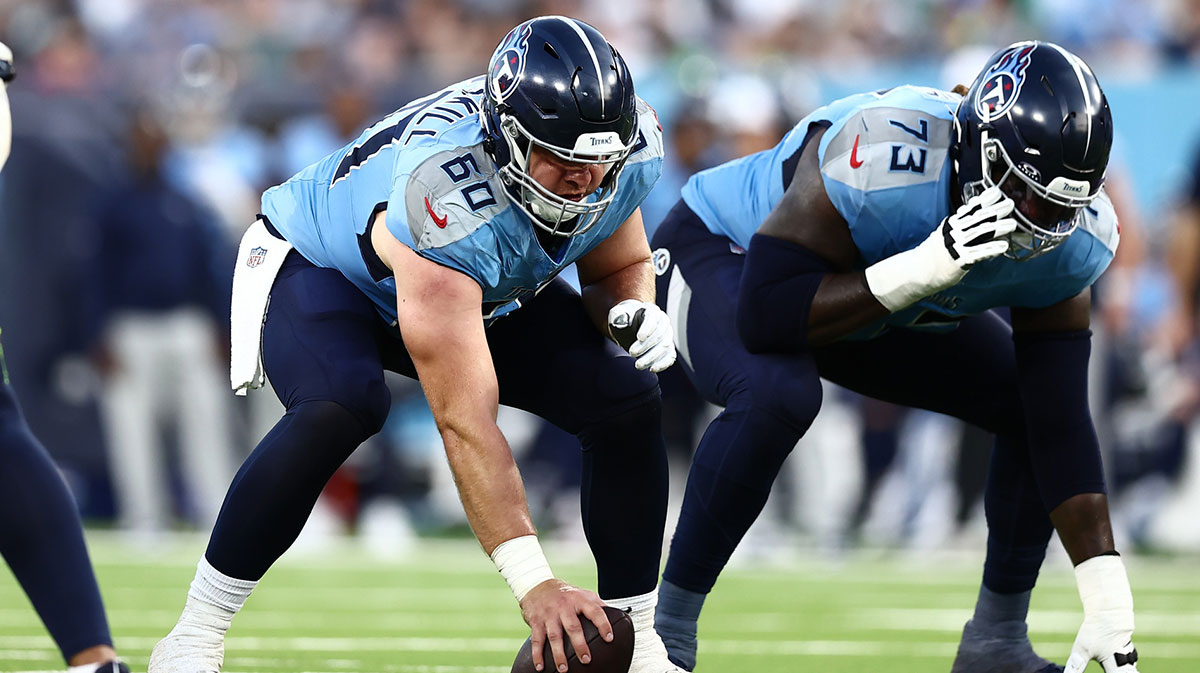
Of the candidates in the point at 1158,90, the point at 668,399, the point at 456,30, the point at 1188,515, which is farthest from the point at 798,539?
the point at 456,30

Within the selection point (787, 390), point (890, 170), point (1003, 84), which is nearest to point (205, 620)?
point (787, 390)

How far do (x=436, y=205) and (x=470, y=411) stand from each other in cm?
45

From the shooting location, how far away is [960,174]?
3.95m

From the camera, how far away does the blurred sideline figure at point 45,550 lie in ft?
12.3

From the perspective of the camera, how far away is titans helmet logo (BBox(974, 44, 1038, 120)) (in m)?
3.78

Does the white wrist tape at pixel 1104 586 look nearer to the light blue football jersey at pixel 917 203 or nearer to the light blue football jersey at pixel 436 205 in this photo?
the light blue football jersey at pixel 917 203

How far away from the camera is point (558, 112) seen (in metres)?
3.50

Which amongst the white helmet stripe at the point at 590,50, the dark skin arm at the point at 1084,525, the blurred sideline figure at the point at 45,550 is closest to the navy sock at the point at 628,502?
the white helmet stripe at the point at 590,50

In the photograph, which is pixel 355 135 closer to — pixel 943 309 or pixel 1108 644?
pixel 943 309

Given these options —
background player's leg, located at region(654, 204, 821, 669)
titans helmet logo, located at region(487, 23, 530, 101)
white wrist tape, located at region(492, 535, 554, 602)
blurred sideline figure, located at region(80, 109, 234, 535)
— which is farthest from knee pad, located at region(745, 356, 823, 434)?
blurred sideline figure, located at region(80, 109, 234, 535)

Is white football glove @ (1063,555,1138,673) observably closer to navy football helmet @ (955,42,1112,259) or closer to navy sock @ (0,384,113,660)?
navy football helmet @ (955,42,1112,259)

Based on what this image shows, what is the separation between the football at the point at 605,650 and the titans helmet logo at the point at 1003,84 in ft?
4.75

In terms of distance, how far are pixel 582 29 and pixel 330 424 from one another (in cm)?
103

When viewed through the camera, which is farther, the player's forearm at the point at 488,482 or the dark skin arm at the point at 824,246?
the dark skin arm at the point at 824,246
